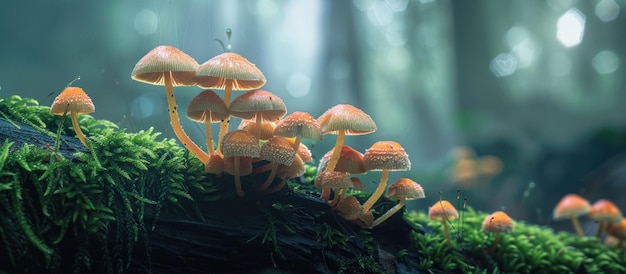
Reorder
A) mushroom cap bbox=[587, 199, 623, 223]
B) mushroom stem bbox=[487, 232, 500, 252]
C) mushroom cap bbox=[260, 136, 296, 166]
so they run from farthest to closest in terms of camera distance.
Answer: mushroom cap bbox=[587, 199, 623, 223]
mushroom stem bbox=[487, 232, 500, 252]
mushroom cap bbox=[260, 136, 296, 166]

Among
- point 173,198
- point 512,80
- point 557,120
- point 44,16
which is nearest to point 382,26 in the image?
point 512,80

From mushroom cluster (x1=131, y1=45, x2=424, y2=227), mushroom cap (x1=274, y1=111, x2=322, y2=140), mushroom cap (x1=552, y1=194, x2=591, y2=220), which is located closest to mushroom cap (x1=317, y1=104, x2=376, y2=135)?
mushroom cluster (x1=131, y1=45, x2=424, y2=227)

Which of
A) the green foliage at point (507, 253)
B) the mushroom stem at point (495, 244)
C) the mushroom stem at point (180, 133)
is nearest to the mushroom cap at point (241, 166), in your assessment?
the mushroom stem at point (180, 133)

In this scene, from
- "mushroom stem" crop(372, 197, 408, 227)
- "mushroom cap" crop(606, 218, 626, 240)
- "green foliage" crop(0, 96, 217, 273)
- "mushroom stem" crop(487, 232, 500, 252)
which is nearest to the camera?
"green foliage" crop(0, 96, 217, 273)

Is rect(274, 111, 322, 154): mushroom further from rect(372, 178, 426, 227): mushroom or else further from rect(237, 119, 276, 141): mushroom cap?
rect(372, 178, 426, 227): mushroom

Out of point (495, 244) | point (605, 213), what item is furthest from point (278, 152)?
point (605, 213)

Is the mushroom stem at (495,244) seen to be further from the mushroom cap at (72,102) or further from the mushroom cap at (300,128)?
the mushroom cap at (72,102)

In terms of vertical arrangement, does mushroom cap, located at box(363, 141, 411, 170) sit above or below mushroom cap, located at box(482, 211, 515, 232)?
above
